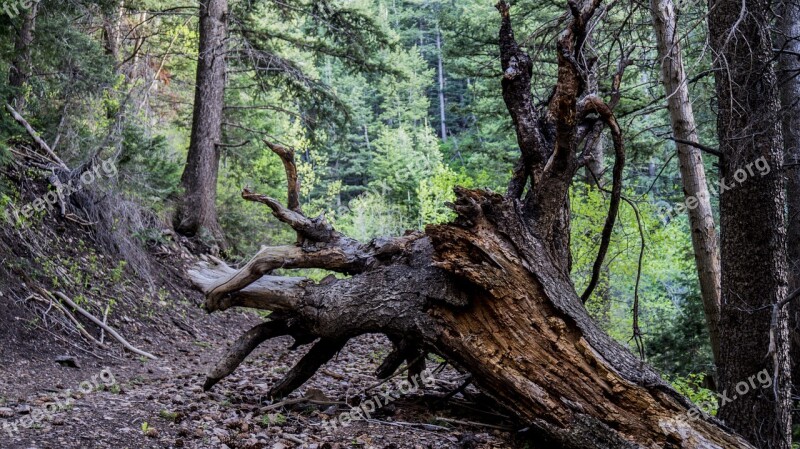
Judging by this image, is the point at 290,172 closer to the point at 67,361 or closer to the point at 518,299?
the point at 518,299

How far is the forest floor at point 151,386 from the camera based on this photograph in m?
4.41

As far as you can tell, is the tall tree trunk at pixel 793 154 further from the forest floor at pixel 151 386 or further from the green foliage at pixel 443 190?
the green foliage at pixel 443 190

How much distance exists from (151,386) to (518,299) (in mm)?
3796

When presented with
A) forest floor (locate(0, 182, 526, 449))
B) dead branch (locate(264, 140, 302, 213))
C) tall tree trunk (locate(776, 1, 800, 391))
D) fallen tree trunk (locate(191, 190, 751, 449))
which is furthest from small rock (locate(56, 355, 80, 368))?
tall tree trunk (locate(776, 1, 800, 391))

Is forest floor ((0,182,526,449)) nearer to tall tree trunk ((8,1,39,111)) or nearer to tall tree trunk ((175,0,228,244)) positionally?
tall tree trunk ((8,1,39,111))

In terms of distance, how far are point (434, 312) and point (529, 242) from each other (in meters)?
0.91

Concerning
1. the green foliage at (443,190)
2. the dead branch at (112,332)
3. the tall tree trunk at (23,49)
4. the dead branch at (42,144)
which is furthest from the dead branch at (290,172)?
the green foliage at (443,190)

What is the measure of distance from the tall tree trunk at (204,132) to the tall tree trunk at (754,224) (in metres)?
10.2

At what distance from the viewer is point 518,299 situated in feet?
14.6

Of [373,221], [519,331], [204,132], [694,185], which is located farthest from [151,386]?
[373,221]

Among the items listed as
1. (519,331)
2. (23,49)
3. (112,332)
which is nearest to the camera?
(519,331)

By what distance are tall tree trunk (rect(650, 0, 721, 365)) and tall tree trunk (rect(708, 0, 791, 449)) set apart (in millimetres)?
1497

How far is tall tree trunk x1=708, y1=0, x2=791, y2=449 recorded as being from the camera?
15.8 feet

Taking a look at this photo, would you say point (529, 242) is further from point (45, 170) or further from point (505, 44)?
point (45, 170)
